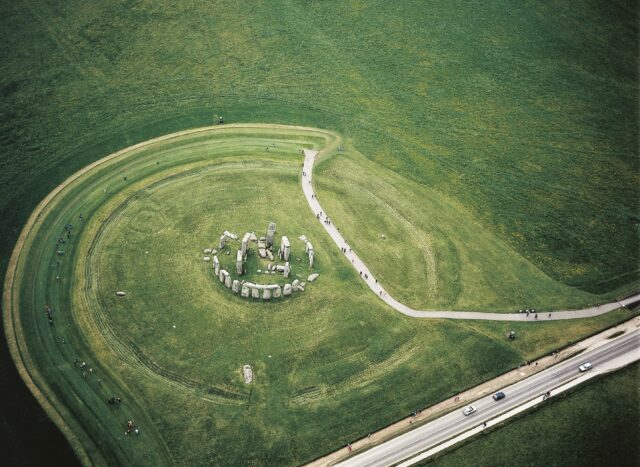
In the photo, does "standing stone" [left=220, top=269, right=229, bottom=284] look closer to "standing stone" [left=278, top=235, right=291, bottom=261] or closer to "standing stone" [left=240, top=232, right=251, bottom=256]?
"standing stone" [left=240, top=232, right=251, bottom=256]

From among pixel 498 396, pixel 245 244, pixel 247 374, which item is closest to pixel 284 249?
pixel 245 244

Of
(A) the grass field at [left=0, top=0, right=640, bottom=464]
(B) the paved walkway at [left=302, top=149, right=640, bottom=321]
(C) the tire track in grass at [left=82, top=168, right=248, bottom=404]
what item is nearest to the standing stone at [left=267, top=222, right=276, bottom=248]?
(A) the grass field at [left=0, top=0, right=640, bottom=464]

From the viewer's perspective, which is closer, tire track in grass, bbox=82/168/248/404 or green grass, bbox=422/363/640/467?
green grass, bbox=422/363/640/467

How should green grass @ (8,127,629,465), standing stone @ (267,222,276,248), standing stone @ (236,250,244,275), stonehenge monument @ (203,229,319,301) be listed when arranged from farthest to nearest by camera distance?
standing stone @ (267,222,276,248), standing stone @ (236,250,244,275), stonehenge monument @ (203,229,319,301), green grass @ (8,127,629,465)

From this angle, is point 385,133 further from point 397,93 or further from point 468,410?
point 468,410

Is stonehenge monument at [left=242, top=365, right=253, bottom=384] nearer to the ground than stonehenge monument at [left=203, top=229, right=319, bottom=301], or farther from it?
nearer to the ground

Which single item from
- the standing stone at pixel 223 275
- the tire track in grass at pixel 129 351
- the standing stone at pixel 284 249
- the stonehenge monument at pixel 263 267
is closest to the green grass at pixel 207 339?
the tire track in grass at pixel 129 351
